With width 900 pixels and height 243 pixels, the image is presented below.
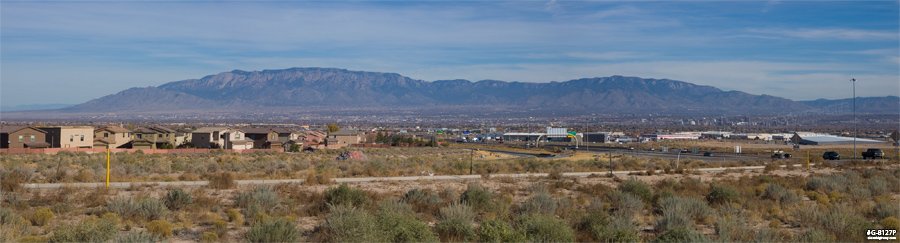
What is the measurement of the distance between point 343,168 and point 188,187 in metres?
18.0

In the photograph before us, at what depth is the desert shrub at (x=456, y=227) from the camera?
15695 millimetres

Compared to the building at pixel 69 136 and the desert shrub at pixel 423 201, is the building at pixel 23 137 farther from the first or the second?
the desert shrub at pixel 423 201

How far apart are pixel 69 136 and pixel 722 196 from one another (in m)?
70.9

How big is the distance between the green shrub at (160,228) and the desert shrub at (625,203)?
34.8 ft

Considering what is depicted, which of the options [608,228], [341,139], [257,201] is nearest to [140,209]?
[257,201]

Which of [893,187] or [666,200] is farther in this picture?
[893,187]

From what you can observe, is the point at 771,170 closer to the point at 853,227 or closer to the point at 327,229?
the point at 853,227

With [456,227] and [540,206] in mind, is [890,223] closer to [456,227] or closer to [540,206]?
[540,206]

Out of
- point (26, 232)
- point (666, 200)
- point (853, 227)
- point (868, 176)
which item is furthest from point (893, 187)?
point (26, 232)

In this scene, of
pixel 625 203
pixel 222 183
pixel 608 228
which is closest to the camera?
pixel 608 228

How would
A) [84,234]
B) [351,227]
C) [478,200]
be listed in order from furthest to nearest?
[478,200], [351,227], [84,234]

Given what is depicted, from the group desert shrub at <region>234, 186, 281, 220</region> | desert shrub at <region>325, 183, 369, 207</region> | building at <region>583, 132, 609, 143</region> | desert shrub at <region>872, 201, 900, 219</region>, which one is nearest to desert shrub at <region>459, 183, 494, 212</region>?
desert shrub at <region>325, 183, 369, 207</region>

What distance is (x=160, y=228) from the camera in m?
16.7

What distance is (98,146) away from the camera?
80.3 meters
